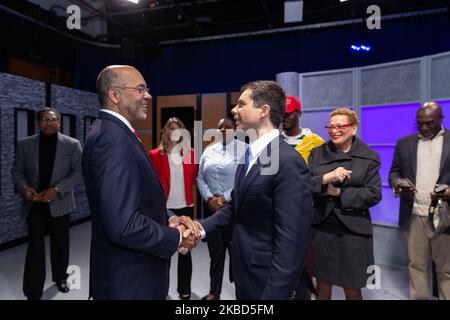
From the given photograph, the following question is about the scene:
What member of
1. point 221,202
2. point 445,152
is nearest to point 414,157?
point 445,152

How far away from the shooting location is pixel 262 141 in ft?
4.98

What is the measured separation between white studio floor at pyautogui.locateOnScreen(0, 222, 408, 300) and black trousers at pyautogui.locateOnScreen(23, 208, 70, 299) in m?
0.21

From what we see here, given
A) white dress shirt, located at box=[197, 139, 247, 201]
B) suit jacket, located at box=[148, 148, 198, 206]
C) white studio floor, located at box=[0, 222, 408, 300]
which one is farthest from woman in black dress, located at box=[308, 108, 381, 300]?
suit jacket, located at box=[148, 148, 198, 206]

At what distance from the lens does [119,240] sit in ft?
4.13

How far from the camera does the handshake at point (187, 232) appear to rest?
1615 millimetres

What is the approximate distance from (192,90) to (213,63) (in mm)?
779

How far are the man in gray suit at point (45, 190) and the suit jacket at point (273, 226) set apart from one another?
7.21 ft

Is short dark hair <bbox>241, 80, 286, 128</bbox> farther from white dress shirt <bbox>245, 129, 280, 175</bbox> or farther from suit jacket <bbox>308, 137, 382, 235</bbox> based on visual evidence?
suit jacket <bbox>308, 137, 382, 235</bbox>

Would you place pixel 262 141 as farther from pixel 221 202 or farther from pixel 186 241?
pixel 221 202

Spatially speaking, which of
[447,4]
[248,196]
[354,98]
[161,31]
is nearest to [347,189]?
[248,196]

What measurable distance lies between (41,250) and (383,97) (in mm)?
4126

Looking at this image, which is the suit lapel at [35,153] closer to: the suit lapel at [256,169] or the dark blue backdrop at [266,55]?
the suit lapel at [256,169]

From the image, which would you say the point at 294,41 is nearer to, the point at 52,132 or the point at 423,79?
the point at 423,79

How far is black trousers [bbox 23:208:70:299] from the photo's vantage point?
2.83m
